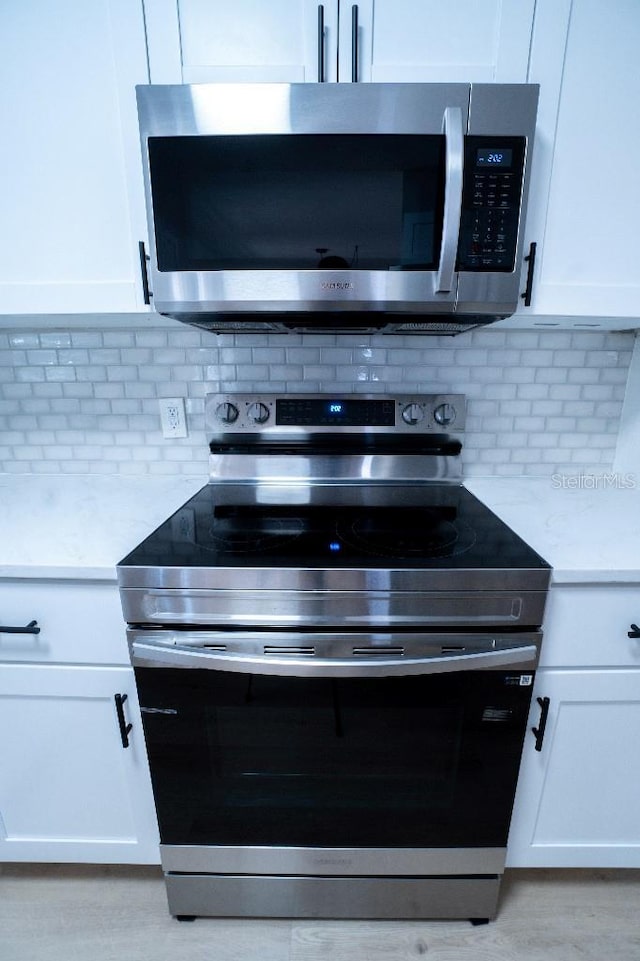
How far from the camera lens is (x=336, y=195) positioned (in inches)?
35.4

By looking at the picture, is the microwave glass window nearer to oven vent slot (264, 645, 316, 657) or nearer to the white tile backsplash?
the white tile backsplash

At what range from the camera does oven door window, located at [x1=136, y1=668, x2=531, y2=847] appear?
922 millimetres

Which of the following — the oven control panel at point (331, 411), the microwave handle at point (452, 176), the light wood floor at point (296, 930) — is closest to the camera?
the microwave handle at point (452, 176)

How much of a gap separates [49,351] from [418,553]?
1.26 meters

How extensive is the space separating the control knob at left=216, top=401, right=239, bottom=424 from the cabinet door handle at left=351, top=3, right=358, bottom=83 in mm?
800

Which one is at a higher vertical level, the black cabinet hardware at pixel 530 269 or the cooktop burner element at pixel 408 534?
the black cabinet hardware at pixel 530 269

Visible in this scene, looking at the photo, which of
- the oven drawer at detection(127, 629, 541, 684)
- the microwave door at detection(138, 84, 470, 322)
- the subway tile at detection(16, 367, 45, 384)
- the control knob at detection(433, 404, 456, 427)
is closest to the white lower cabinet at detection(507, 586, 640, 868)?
the oven drawer at detection(127, 629, 541, 684)

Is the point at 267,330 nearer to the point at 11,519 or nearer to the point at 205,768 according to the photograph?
the point at 11,519

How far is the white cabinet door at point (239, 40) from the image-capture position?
91cm

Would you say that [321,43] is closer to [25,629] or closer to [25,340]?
[25,340]

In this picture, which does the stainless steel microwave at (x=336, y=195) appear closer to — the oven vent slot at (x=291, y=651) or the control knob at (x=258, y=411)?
the control knob at (x=258, y=411)

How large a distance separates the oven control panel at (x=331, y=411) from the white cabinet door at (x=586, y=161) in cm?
38

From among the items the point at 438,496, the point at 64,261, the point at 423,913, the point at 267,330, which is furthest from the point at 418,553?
the point at 64,261

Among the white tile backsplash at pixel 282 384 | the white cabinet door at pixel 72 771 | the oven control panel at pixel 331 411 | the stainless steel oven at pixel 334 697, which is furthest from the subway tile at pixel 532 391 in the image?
the white cabinet door at pixel 72 771
